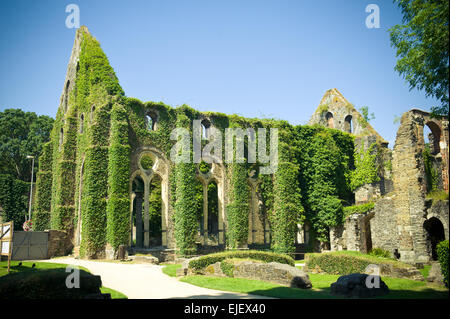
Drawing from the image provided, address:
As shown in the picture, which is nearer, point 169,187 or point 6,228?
point 6,228

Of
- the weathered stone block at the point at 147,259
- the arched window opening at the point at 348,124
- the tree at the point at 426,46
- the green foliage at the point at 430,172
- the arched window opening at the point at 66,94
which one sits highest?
the arched window opening at the point at 66,94

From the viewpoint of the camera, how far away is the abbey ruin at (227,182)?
21688 mm

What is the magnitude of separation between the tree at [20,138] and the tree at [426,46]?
4502cm

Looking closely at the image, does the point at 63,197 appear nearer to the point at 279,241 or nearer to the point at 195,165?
the point at 195,165

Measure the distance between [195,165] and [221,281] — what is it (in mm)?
13097

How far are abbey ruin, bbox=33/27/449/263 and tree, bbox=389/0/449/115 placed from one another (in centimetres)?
772

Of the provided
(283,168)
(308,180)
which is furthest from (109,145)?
(308,180)

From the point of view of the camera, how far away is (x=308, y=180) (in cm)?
3064

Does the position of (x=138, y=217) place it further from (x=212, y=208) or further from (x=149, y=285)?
(x=149, y=285)

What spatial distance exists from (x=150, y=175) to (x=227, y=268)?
11710 mm

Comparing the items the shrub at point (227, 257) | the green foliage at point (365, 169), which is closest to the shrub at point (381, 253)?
the shrub at point (227, 257)

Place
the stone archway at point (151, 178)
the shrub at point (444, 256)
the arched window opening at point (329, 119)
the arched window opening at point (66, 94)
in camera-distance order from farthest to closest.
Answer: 1. the arched window opening at point (329, 119)
2. the arched window opening at point (66, 94)
3. the stone archway at point (151, 178)
4. the shrub at point (444, 256)

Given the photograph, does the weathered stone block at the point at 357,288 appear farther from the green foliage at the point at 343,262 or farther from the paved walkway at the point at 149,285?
the green foliage at the point at 343,262

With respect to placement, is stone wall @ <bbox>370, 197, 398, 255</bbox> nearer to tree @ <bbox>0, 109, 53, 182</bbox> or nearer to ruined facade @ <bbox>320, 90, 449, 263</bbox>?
ruined facade @ <bbox>320, 90, 449, 263</bbox>
